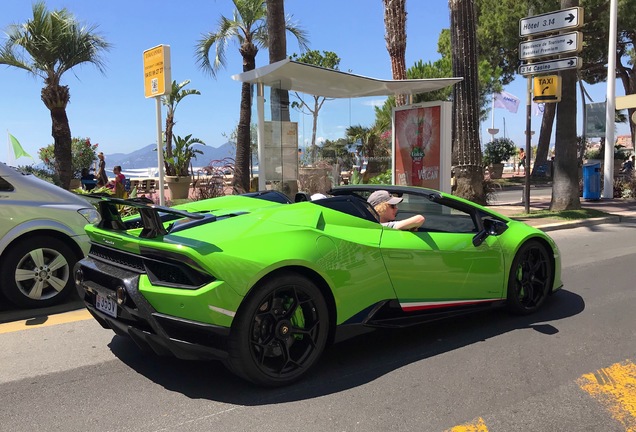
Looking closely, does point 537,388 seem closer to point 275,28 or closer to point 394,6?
point 275,28

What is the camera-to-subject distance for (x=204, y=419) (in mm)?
3025

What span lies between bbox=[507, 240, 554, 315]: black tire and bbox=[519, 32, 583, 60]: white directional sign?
28.7ft

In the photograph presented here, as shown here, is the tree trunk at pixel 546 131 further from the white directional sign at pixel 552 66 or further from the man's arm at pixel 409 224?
the man's arm at pixel 409 224

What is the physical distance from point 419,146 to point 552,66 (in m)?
3.67

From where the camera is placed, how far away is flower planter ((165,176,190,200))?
16.9 m

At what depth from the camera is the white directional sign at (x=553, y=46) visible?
11.8 meters

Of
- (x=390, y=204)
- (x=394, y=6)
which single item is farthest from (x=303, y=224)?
(x=394, y=6)

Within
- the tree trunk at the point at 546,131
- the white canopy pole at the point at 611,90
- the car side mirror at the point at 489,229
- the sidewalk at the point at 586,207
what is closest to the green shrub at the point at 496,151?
the tree trunk at the point at 546,131

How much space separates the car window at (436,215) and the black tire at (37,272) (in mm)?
3472

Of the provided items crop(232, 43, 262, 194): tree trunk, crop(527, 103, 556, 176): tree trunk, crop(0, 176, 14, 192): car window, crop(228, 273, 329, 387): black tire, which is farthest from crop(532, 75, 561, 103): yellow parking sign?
crop(527, 103, 556, 176): tree trunk

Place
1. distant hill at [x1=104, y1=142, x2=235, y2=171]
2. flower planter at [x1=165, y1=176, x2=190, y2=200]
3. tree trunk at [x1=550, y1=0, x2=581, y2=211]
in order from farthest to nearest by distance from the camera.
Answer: distant hill at [x1=104, y1=142, x2=235, y2=171], flower planter at [x1=165, y1=176, x2=190, y2=200], tree trunk at [x1=550, y1=0, x2=581, y2=211]

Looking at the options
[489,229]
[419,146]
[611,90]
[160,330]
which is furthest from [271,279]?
[611,90]

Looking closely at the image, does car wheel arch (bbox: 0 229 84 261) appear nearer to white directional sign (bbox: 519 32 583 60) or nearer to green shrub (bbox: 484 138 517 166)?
white directional sign (bbox: 519 32 583 60)

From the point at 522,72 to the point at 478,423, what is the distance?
11.0m
